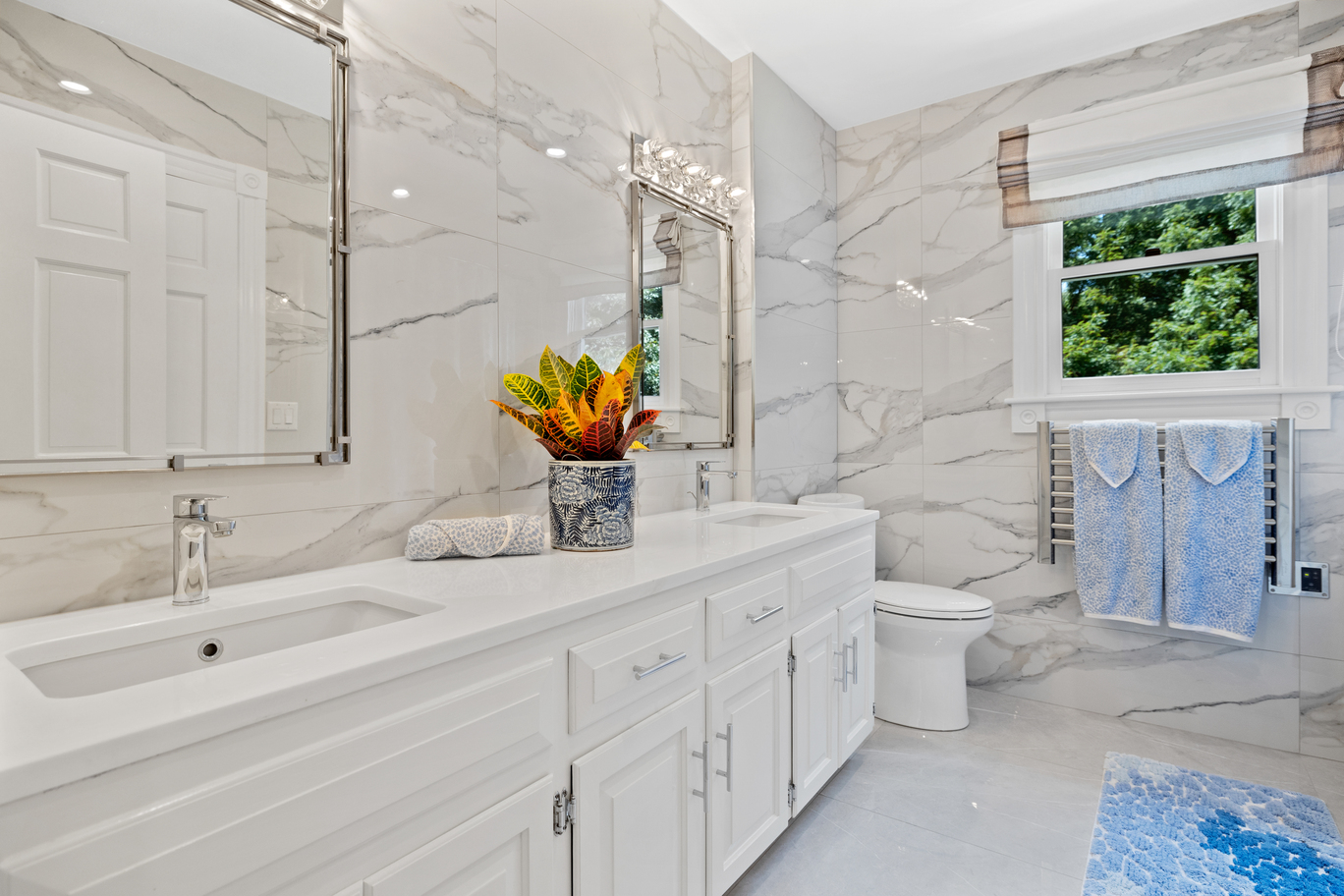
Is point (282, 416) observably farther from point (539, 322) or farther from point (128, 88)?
point (539, 322)

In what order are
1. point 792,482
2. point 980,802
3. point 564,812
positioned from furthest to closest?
point 792,482
point 980,802
point 564,812

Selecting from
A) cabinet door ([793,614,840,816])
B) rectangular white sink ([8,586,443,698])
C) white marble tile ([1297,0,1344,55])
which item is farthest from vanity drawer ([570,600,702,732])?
white marble tile ([1297,0,1344,55])

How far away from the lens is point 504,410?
1.46 metres

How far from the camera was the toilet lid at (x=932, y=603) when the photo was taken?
229 cm

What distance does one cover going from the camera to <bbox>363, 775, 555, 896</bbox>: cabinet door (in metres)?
0.76

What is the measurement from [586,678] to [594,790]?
18 cm

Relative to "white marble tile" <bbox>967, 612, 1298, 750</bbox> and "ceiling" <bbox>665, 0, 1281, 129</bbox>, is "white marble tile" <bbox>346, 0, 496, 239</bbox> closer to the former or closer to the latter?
"ceiling" <bbox>665, 0, 1281, 129</bbox>

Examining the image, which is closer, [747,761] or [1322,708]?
[747,761]

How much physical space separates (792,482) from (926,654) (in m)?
0.79

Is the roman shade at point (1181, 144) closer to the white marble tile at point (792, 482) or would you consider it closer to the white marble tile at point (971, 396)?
the white marble tile at point (971, 396)

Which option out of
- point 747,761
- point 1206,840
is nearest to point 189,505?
point 747,761

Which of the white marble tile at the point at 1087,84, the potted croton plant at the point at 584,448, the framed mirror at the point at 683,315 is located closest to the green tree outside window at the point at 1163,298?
the white marble tile at the point at 1087,84

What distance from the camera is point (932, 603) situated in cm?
235

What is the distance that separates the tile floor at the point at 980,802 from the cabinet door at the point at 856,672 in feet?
0.54
